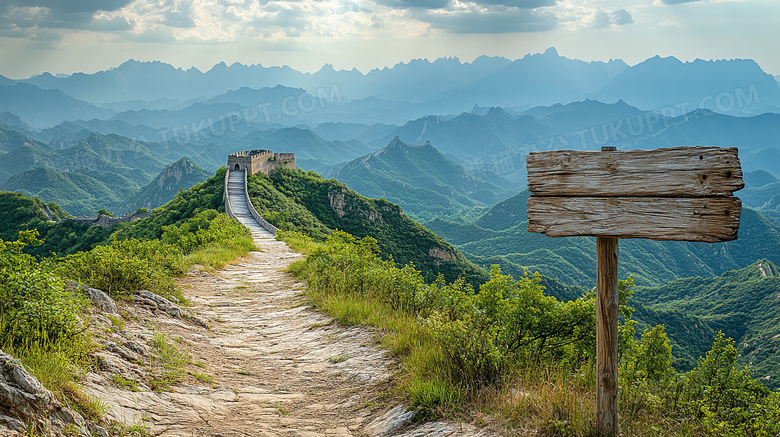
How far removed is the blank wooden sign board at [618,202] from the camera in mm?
3236

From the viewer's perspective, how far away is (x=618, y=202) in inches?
141

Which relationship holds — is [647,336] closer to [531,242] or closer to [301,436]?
[301,436]

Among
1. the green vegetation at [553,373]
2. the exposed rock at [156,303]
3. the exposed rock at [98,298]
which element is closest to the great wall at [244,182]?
the exposed rock at [156,303]

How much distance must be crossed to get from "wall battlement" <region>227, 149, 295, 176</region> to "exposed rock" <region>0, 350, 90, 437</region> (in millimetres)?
47908

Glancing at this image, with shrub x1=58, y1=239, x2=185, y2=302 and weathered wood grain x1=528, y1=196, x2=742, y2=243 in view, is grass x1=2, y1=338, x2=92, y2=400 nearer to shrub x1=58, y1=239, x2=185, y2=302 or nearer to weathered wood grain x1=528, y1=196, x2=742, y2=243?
shrub x1=58, y1=239, x2=185, y2=302

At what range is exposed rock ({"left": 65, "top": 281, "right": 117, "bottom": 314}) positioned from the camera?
6312mm

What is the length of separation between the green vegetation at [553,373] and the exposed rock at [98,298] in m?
3.58

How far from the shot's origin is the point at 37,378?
396 cm

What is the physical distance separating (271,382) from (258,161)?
52889mm

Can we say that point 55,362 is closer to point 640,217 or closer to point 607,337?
point 607,337

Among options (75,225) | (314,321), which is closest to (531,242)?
(75,225)

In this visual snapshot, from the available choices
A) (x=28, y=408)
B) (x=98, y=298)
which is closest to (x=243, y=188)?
(x=98, y=298)

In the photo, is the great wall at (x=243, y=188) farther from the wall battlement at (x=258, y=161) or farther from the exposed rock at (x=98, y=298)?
the exposed rock at (x=98, y=298)

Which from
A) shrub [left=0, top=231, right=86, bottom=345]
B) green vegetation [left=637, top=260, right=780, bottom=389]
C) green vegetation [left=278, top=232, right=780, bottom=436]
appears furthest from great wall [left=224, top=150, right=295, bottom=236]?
green vegetation [left=637, top=260, right=780, bottom=389]
